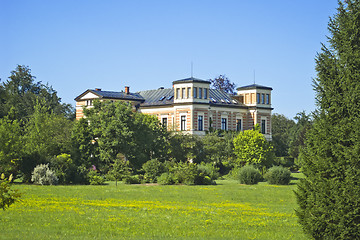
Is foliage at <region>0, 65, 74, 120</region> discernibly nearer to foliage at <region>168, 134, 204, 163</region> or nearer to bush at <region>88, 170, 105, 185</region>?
foliage at <region>168, 134, 204, 163</region>

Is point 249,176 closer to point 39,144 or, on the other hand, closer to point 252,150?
point 252,150

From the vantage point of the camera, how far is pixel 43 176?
133 feet

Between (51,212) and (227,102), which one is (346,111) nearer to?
(51,212)

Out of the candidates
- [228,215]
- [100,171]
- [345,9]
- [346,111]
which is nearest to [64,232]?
[228,215]

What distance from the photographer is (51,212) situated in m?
21.1

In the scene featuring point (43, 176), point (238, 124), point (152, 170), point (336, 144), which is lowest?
point (43, 176)

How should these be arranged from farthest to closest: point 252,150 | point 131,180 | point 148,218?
point 252,150, point 131,180, point 148,218

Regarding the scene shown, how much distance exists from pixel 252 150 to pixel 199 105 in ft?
42.5

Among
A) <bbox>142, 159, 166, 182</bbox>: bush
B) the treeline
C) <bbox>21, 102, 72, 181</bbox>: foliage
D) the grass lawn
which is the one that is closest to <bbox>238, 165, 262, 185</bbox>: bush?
the treeline

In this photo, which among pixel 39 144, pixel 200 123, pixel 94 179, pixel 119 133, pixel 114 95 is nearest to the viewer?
pixel 94 179

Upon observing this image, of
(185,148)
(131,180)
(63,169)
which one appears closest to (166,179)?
(131,180)

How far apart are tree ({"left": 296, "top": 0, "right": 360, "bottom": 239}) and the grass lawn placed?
3060 mm

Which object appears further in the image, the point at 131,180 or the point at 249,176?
the point at 249,176

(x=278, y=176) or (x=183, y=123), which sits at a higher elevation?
(x=183, y=123)
